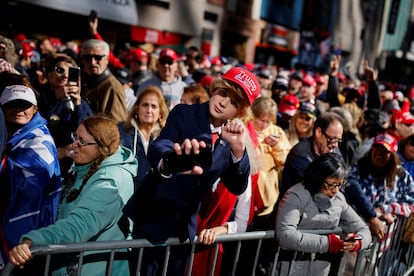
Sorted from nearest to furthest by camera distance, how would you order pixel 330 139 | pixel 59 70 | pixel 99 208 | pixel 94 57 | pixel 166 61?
1. pixel 99 208
2. pixel 330 139
3. pixel 59 70
4. pixel 94 57
5. pixel 166 61

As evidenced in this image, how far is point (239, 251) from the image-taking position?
3.20 metres

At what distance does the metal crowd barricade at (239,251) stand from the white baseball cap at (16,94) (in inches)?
45.8

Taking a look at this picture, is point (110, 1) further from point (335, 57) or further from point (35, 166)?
point (35, 166)

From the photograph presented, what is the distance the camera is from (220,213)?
3.36 meters

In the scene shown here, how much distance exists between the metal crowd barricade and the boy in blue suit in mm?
117

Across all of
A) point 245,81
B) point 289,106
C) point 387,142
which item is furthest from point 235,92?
point 289,106

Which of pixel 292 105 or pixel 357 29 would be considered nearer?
pixel 292 105

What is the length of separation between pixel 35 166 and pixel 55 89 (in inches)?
69.4

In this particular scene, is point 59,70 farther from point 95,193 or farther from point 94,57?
point 95,193

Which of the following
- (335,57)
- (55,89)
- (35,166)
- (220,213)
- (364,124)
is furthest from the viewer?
(335,57)

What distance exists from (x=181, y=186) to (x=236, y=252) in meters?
0.77

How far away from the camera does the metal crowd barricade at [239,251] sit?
251cm

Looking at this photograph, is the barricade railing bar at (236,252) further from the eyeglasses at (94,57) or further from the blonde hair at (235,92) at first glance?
the eyeglasses at (94,57)

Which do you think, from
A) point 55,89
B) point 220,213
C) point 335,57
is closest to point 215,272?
point 220,213
